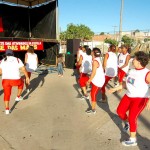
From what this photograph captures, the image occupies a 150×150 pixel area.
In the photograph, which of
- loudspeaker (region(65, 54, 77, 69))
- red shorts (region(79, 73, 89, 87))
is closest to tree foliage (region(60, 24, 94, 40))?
loudspeaker (region(65, 54, 77, 69))

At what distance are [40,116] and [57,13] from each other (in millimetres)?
12862

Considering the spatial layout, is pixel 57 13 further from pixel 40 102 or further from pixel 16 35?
pixel 40 102

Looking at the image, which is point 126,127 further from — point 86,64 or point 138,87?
point 86,64

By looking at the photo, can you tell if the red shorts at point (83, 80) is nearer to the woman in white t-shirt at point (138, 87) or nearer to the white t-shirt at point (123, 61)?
the white t-shirt at point (123, 61)

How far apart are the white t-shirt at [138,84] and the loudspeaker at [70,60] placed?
1157 cm

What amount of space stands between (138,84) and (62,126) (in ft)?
6.62

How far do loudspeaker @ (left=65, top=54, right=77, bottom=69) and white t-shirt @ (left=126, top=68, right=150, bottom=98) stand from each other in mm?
11573

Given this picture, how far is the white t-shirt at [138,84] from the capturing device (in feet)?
13.0

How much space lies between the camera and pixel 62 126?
17.0 ft

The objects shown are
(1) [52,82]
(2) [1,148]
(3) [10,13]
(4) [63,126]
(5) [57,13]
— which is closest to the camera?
(2) [1,148]

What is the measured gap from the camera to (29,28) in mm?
20078

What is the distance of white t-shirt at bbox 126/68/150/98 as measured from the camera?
3.95 m

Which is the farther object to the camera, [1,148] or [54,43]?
[54,43]

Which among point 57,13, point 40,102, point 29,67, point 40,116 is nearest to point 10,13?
point 57,13
